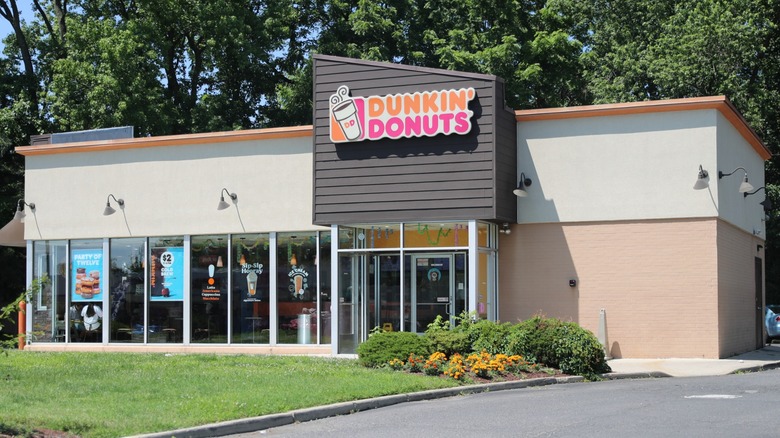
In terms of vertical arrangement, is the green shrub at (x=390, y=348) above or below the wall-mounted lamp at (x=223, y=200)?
below

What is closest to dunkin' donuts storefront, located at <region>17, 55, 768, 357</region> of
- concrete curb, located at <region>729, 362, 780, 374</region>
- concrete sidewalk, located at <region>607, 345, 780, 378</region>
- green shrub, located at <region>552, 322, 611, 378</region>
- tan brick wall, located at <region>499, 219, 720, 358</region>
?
tan brick wall, located at <region>499, 219, 720, 358</region>

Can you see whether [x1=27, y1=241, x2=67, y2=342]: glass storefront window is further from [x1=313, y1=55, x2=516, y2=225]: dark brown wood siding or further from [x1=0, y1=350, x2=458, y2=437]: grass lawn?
[x1=313, y1=55, x2=516, y2=225]: dark brown wood siding

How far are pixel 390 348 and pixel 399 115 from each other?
6.00 metres

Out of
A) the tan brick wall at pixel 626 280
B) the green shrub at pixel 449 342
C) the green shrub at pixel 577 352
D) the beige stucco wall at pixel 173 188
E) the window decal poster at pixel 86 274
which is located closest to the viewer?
the green shrub at pixel 577 352

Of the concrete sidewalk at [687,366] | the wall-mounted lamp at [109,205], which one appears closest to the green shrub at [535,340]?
the concrete sidewalk at [687,366]

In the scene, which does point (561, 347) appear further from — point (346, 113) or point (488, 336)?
point (346, 113)

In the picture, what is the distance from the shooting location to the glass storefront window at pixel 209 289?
25.8m

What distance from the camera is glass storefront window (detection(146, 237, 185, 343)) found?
85.8 ft

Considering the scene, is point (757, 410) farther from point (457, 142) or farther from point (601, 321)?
point (457, 142)

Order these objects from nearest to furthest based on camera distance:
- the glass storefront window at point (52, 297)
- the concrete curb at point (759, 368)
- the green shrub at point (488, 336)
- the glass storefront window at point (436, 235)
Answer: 1. the green shrub at point (488, 336)
2. the concrete curb at point (759, 368)
3. the glass storefront window at point (436, 235)
4. the glass storefront window at point (52, 297)

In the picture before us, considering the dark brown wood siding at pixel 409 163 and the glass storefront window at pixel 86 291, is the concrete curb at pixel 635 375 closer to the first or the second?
the dark brown wood siding at pixel 409 163

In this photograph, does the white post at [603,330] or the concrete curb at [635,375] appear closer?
the concrete curb at [635,375]

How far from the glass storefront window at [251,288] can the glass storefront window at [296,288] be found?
0.35 metres

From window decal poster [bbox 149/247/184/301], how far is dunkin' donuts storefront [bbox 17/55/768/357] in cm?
4
